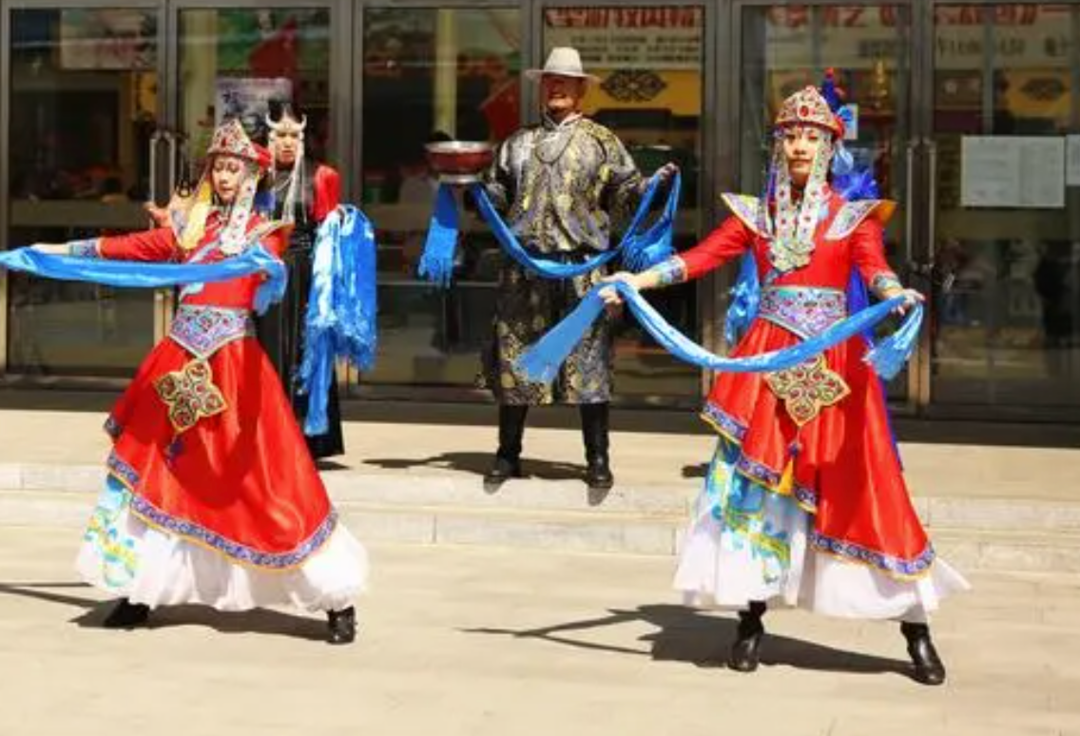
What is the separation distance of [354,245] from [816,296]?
3.20m

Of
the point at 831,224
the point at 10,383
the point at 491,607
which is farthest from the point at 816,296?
the point at 10,383

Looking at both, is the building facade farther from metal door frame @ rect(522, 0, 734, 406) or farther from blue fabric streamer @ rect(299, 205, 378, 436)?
blue fabric streamer @ rect(299, 205, 378, 436)

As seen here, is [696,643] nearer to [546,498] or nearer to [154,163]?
[546,498]

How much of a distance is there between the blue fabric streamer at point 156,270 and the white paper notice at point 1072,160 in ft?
22.2

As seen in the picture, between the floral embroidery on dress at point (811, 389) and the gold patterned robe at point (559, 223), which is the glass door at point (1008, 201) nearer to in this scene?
the gold patterned robe at point (559, 223)

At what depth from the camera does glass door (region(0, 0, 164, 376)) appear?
46.6 feet

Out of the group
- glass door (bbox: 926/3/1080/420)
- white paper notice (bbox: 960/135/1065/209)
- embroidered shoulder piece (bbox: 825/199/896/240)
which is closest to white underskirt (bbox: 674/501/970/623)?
embroidered shoulder piece (bbox: 825/199/896/240)

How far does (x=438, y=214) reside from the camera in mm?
10109

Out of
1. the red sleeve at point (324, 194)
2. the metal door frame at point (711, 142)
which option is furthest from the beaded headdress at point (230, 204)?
the metal door frame at point (711, 142)

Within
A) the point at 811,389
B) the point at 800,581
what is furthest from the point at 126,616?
the point at 811,389

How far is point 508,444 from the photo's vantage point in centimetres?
1016

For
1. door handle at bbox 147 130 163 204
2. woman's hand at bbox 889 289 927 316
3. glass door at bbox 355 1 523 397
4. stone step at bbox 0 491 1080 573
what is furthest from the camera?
door handle at bbox 147 130 163 204

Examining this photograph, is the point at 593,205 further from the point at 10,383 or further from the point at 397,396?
the point at 10,383

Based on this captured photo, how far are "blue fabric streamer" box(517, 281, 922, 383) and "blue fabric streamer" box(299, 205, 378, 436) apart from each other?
248cm
